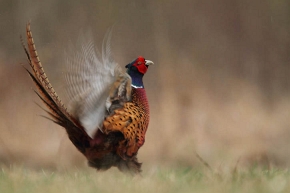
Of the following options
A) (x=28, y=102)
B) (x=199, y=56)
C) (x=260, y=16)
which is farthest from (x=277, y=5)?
(x=28, y=102)

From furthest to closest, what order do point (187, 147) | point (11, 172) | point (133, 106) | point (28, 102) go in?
point (28, 102)
point (187, 147)
point (133, 106)
point (11, 172)

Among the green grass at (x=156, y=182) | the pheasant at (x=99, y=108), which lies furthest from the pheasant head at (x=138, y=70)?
the green grass at (x=156, y=182)

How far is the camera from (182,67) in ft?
19.1

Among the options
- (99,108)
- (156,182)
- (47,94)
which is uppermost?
(47,94)

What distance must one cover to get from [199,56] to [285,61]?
0.80m

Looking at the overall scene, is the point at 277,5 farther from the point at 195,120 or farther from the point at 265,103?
the point at 195,120

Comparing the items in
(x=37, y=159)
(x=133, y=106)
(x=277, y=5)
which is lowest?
(x=37, y=159)

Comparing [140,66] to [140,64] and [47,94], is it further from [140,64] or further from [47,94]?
[47,94]

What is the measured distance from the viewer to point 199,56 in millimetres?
5863

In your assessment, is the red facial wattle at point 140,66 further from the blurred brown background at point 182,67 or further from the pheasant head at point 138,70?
the blurred brown background at point 182,67

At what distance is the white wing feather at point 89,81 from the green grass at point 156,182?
13.9 inches

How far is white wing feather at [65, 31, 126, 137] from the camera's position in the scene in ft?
12.2

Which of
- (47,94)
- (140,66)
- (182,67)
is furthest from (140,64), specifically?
(182,67)

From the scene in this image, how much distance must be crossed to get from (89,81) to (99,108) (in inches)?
6.8
